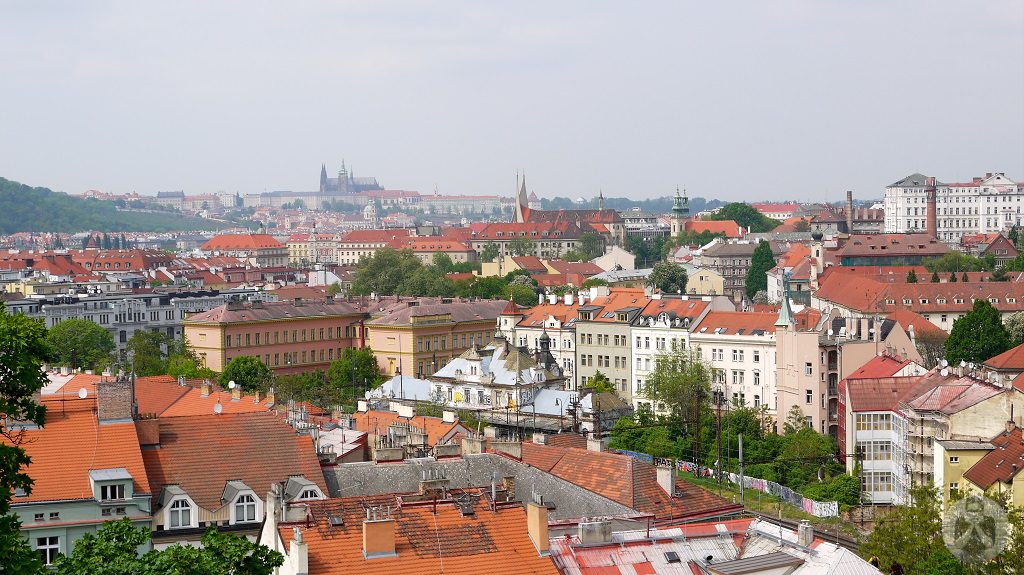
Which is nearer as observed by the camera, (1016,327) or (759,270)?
(1016,327)

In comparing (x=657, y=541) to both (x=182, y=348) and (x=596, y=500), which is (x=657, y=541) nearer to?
(x=596, y=500)

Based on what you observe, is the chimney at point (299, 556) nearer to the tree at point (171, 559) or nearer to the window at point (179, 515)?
the tree at point (171, 559)

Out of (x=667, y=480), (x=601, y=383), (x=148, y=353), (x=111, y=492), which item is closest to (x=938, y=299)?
(x=601, y=383)

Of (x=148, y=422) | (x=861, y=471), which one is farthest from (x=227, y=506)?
(x=861, y=471)

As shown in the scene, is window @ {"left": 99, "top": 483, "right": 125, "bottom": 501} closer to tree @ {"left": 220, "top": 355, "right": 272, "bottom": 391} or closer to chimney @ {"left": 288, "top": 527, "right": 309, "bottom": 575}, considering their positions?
chimney @ {"left": 288, "top": 527, "right": 309, "bottom": 575}

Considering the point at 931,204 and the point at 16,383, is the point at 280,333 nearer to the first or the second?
the point at 16,383

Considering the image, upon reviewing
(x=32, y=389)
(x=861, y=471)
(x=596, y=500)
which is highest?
(x=32, y=389)
